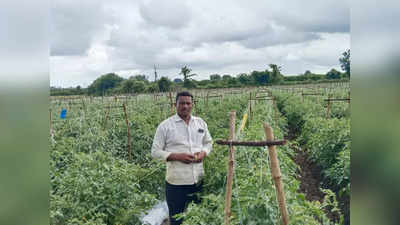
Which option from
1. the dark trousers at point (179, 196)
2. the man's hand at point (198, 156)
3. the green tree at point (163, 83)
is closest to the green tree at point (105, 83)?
the green tree at point (163, 83)

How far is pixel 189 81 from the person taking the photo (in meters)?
27.1

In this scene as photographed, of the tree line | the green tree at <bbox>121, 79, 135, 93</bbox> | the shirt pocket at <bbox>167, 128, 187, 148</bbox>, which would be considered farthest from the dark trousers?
the green tree at <bbox>121, 79, 135, 93</bbox>

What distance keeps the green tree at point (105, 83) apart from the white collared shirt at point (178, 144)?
75.3 ft

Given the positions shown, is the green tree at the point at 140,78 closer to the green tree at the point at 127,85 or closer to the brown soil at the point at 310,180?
the green tree at the point at 127,85

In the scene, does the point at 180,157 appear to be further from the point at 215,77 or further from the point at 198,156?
the point at 215,77

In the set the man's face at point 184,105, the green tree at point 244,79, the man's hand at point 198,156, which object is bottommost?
the man's hand at point 198,156

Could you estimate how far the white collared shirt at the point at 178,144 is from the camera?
3182 millimetres

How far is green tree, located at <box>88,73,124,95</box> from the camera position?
2650 centimetres

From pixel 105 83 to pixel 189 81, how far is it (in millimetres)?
7628

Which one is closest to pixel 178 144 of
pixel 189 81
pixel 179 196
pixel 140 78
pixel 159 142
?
pixel 159 142

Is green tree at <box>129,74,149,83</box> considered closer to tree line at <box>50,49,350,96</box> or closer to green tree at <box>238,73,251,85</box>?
tree line at <box>50,49,350,96</box>
